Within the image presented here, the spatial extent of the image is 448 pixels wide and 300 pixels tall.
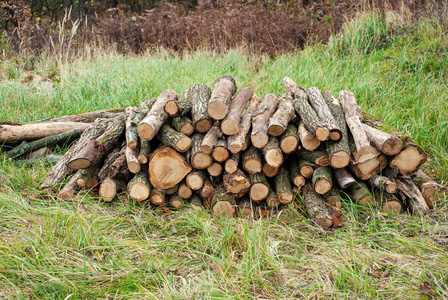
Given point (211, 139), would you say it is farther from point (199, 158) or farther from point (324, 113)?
point (324, 113)

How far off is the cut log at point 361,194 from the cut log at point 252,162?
0.96m

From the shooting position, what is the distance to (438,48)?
5836 millimetres

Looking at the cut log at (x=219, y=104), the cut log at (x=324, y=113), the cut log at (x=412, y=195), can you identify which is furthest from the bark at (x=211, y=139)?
the cut log at (x=412, y=195)

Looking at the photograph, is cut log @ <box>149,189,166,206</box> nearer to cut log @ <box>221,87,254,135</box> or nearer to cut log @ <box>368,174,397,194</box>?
cut log @ <box>221,87,254,135</box>

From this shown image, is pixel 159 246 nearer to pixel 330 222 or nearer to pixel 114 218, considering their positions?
pixel 114 218

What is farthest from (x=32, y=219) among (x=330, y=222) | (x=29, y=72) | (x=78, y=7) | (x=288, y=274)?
(x=78, y=7)

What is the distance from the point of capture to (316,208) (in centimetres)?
322

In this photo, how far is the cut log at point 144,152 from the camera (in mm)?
3342

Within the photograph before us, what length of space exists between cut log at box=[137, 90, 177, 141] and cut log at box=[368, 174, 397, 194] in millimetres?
2098

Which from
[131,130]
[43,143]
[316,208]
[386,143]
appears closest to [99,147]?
[131,130]

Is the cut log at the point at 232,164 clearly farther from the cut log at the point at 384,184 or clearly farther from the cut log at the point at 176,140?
the cut log at the point at 384,184

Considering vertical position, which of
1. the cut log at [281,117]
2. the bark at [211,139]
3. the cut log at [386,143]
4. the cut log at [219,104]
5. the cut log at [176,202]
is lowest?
the cut log at [176,202]

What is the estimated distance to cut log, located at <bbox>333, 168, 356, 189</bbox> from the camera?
3232 millimetres

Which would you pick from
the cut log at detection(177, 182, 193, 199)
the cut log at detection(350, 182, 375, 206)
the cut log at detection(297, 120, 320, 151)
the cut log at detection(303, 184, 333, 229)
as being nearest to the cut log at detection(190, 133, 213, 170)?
the cut log at detection(177, 182, 193, 199)
